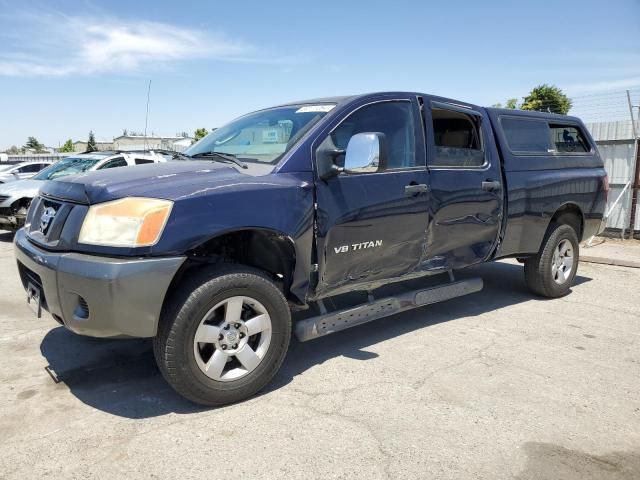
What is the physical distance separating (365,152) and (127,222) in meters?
1.57

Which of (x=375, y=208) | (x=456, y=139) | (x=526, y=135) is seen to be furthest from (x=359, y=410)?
(x=526, y=135)

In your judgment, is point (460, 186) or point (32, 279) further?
point (460, 186)

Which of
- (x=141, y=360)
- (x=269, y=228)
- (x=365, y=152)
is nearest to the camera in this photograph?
(x=269, y=228)

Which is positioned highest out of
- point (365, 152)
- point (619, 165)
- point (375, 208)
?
point (619, 165)

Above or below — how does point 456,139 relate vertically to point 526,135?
below

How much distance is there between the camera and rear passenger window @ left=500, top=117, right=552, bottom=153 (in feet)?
17.1

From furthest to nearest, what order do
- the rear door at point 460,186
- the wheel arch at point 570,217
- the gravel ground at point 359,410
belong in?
the wheel arch at point 570,217
the rear door at point 460,186
the gravel ground at point 359,410

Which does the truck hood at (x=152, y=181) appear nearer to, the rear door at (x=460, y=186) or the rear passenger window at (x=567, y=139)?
the rear door at (x=460, y=186)

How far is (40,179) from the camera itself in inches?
395

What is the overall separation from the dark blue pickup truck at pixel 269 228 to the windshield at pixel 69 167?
6.51 m

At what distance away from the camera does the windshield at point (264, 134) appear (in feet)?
12.0

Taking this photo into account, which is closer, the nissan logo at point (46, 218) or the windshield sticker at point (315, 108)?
the nissan logo at point (46, 218)

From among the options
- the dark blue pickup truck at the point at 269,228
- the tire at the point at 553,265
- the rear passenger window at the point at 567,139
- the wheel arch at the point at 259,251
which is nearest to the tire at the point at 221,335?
the dark blue pickup truck at the point at 269,228

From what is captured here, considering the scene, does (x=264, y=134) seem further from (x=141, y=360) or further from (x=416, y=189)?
(x=141, y=360)
